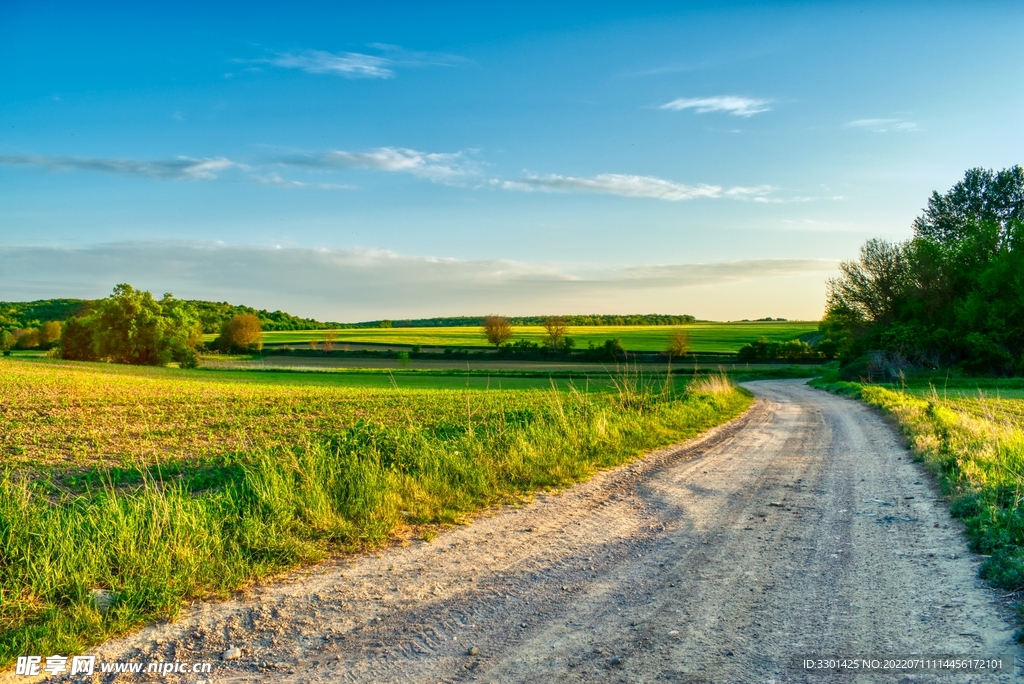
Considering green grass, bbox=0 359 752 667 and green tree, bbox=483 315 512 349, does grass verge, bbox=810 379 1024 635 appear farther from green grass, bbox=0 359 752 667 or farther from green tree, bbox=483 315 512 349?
green tree, bbox=483 315 512 349

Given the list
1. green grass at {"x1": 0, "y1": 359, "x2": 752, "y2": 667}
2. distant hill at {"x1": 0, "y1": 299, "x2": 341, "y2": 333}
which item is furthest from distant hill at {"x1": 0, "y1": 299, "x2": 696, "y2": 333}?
green grass at {"x1": 0, "y1": 359, "x2": 752, "y2": 667}

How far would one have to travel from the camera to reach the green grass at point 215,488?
16.8ft

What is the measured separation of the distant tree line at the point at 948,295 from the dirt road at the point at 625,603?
42780mm

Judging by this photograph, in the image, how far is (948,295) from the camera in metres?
49.9

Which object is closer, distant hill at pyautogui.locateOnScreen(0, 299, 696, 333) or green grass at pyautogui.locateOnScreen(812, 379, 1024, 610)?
green grass at pyautogui.locateOnScreen(812, 379, 1024, 610)

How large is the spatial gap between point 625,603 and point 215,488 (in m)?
6.64

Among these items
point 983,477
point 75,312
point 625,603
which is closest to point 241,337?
point 75,312

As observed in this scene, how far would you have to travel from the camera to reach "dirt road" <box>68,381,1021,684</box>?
4281mm

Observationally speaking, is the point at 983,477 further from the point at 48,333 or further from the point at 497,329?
the point at 48,333

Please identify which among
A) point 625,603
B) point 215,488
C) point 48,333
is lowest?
point 215,488

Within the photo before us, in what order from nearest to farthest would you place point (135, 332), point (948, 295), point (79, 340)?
point (948, 295) → point (135, 332) → point (79, 340)

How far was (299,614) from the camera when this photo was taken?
5113 millimetres

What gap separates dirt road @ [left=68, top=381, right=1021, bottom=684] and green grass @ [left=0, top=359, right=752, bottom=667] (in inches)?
18.4

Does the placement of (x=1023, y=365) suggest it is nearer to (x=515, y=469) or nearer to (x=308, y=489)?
(x=515, y=469)
